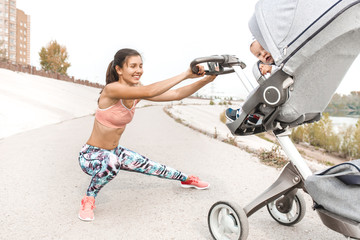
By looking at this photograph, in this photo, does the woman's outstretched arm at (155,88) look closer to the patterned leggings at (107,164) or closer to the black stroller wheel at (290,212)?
the patterned leggings at (107,164)

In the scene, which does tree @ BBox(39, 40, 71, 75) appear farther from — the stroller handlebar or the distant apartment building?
the stroller handlebar

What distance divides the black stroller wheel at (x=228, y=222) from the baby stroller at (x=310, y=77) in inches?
16.8

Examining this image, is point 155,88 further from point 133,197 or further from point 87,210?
point 133,197

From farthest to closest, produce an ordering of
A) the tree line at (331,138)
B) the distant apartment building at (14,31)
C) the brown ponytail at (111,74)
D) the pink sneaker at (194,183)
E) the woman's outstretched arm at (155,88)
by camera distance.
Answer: the distant apartment building at (14,31) < the tree line at (331,138) < the pink sneaker at (194,183) < the brown ponytail at (111,74) < the woman's outstretched arm at (155,88)

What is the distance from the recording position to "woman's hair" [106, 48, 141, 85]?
3010 mm

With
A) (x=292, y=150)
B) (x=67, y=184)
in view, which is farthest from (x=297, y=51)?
(x=67, y=184)

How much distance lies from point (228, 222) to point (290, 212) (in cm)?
76

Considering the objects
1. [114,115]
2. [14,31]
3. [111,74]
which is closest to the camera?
[114,115]

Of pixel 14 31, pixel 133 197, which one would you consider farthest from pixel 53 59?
pixel 133 197

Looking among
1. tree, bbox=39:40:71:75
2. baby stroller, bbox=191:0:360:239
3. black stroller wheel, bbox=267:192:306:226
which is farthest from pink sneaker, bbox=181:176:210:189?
tree, bbox=39:40:71:75

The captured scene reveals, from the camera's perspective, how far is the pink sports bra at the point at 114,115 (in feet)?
9.97

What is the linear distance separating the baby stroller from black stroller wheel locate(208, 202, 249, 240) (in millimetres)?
427

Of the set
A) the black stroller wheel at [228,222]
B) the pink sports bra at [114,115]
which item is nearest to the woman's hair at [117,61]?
the pink sports bra at [114,115]

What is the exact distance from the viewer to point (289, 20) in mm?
1735
